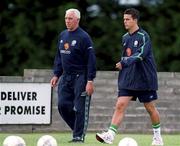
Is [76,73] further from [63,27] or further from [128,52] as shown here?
[63,27]

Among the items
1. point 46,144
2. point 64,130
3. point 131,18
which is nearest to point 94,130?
point 64,130

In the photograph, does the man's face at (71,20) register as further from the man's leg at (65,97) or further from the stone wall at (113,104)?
the stone wall at (113,104)

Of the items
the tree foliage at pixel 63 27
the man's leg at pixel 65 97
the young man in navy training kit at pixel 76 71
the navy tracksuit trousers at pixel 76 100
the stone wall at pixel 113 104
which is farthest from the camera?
the tree foliage at pixel 63 27

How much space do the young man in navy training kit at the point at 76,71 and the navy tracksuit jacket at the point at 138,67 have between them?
1.62 feet

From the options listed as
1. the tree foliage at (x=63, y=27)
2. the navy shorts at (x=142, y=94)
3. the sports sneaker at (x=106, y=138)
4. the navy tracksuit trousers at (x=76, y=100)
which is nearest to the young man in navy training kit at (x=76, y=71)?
the navy tracksuit trousers at (x=76, y=100)

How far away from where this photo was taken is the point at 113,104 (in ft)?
67.2

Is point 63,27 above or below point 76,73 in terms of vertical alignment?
below

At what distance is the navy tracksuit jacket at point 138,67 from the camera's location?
14648 mm

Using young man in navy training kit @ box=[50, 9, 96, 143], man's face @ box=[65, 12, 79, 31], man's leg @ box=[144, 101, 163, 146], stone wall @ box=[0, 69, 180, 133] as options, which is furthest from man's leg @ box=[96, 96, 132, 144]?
stone wall @ box=[0, 69, 180, 133]

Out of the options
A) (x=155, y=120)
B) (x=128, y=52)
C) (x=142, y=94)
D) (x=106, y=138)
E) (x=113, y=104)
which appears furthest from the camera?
(x=113, y=104)

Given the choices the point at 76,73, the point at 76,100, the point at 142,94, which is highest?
the point at 76,73

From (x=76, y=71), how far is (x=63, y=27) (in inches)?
432

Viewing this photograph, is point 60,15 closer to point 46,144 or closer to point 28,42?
point 28,42

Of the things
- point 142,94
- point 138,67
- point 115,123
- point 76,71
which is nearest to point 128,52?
point 138,67
